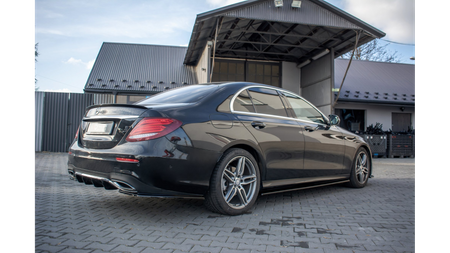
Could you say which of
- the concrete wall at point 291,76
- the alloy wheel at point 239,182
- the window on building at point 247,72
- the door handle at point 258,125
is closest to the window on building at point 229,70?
the window on building at point 247,72

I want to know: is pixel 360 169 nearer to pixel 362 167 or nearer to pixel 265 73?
pixel 362 167

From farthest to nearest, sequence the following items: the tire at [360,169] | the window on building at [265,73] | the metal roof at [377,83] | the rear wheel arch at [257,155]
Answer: the window on building at [265,73]
the metal roof at [377,83]
the tire at [360,169]
the rear wheel arch at [257,155]

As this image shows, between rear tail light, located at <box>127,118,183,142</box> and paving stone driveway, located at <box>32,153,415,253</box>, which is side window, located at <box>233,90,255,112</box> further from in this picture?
paving stone driveway, located at <box>32,153,415,253</box>

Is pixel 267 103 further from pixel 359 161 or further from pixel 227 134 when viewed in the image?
pixel 359 161

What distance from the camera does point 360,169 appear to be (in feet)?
18.3

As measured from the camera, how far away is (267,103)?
13.6 feet

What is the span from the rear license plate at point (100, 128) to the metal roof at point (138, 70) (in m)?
11.8

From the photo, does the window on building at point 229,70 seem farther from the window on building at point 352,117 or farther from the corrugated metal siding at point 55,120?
the corrugated metal siding at point 55,120

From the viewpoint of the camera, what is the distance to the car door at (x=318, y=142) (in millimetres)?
4457

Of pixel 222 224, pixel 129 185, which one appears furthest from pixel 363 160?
pixel 129 185

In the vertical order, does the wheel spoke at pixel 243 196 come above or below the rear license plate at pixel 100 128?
below

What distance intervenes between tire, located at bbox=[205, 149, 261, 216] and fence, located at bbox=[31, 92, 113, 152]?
39.9 feet

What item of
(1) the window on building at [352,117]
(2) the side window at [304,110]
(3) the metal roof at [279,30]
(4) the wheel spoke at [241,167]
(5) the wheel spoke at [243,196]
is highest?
(3) the metal roof at [279,30]
